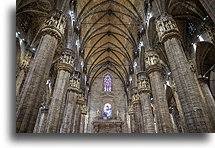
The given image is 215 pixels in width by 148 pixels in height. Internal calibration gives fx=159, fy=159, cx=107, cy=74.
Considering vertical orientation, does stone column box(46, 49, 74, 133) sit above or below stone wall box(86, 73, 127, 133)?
below

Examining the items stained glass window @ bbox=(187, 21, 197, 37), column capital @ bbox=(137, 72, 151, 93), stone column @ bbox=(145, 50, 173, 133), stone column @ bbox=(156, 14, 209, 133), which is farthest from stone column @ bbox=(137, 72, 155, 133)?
stone column @ bbox=(156, 14, 209, 133)

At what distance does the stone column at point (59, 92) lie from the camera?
10.2 metres

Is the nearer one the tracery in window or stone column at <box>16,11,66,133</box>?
stone column at <box>16,11,66,133</box>

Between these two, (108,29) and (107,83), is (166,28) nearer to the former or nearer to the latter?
(108,29)

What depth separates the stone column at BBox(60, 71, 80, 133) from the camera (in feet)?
45.1

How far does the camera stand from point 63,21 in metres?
10.6

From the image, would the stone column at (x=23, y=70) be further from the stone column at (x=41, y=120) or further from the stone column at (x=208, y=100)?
the stone column at (x=208, y=100)

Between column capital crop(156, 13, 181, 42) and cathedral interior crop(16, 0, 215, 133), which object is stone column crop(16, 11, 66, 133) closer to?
cathedral interior crop(16, 0, 215, 133)

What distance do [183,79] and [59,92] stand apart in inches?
318

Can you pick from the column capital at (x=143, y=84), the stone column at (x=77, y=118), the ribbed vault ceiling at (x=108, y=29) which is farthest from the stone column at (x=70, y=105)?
the column capital at (x=143, y=84)

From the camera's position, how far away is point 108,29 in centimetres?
2366

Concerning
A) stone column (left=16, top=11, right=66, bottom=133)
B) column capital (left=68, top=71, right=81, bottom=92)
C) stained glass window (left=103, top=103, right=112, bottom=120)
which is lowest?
stone column (left=16, top=11, right=66, bottom=133)

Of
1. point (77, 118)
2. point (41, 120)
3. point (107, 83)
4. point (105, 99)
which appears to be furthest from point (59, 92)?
point (107, 83)

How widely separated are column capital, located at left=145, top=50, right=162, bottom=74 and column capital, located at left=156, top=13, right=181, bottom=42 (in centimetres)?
309
